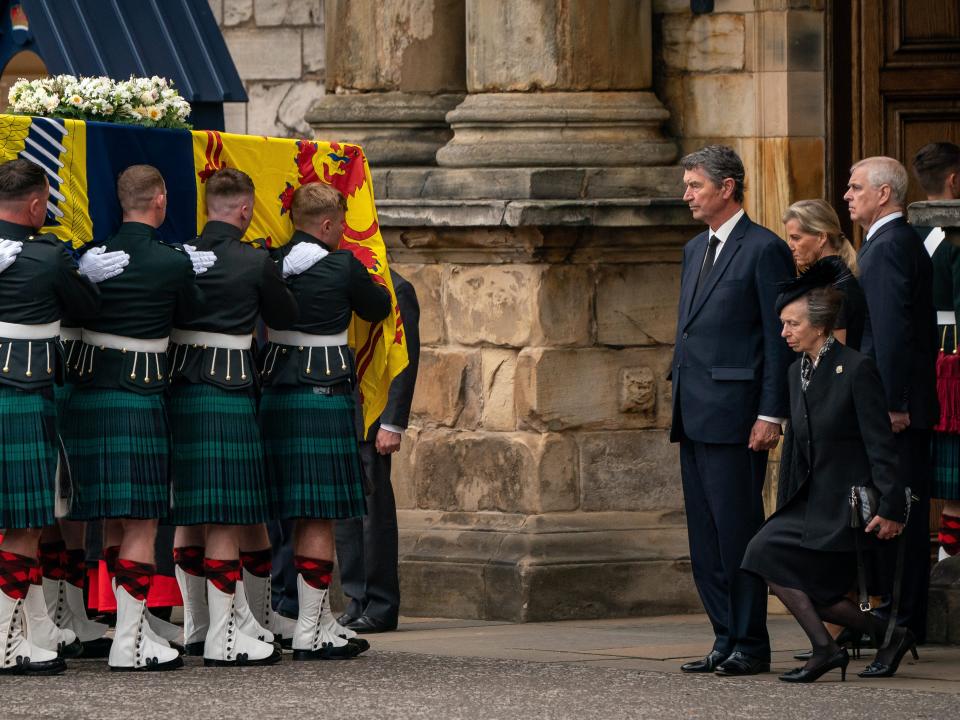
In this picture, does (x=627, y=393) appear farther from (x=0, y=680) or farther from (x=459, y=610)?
(x=0, y=680)

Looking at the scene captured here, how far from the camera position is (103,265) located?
8523mm

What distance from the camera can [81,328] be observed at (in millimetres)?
8641

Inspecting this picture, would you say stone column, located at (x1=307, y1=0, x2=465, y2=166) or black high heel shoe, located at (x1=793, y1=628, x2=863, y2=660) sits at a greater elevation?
stone column, located at (x1=307, y1=0, x2=465, y2=166)

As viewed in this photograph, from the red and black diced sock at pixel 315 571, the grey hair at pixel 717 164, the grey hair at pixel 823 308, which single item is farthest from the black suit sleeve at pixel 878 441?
the red and black diced sock at pixel 315 571

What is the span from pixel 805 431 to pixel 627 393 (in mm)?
2549

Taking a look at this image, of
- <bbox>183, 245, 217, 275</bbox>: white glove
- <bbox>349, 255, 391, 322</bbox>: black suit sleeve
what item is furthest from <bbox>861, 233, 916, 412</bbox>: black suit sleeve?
<bbox>183, 245, 217, 275</bbox>: white glove

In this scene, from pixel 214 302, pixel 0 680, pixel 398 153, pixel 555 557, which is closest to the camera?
pixel 0 680

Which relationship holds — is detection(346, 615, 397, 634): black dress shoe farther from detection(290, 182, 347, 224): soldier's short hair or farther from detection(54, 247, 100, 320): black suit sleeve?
detection(54, 247, 100, 320): black suit sleeve

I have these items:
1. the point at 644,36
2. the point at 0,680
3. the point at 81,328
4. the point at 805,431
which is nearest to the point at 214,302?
the point at 81,328

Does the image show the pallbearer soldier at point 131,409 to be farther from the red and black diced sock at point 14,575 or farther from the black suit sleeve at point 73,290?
the red and black diced sock at point 14,575

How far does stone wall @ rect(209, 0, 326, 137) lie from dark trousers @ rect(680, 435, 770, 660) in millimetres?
5376

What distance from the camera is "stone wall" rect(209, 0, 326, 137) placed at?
44.2 feet

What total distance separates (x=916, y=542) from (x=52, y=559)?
311 centimetres

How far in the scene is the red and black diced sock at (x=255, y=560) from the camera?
9.08 m
